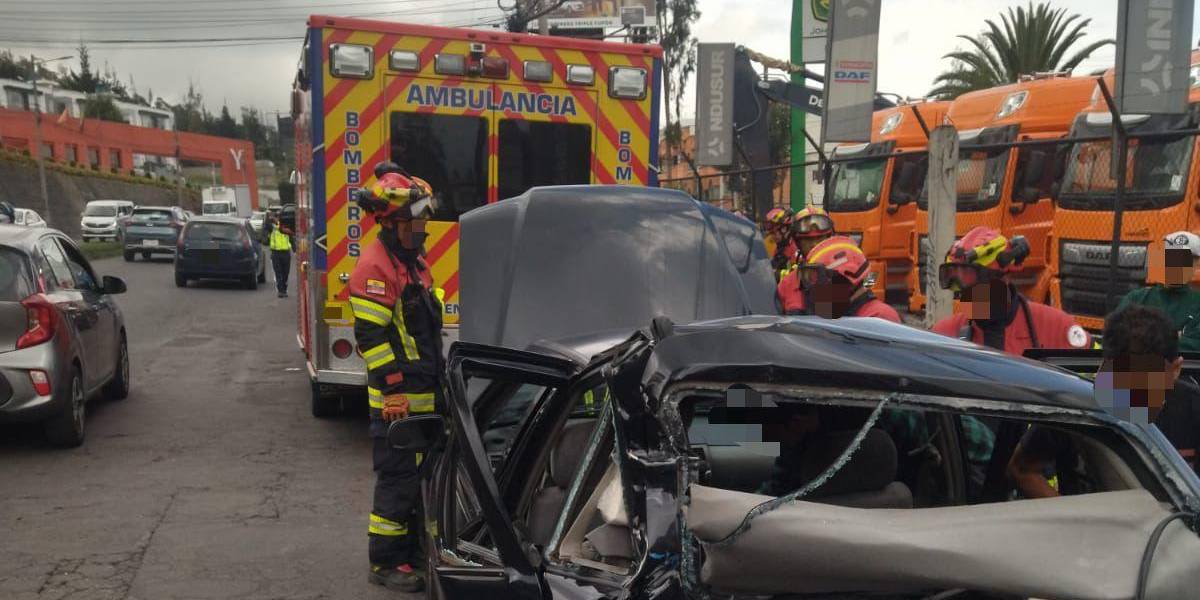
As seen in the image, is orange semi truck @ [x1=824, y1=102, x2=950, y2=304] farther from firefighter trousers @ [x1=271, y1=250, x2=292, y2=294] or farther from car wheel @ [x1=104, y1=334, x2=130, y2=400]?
firefighter trousers @ [x1=271, y1=250, x2=292, y2=294]

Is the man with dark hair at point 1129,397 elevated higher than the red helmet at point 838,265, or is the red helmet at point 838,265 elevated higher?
the red helmet at point 838,265

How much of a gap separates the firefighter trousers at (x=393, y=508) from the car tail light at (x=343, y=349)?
279cm

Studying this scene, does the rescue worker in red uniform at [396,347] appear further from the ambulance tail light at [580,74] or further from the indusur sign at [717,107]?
the indusur sign at [717,107]

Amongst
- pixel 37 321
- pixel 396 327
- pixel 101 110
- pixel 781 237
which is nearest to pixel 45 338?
pixel 37 321

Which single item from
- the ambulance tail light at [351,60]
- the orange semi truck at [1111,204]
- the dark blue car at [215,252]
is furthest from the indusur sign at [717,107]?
the dark blue car at [215,252]

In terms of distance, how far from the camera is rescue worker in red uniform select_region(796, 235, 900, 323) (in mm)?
5129

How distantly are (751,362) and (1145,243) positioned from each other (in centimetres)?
926

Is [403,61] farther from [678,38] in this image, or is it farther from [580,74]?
[678,38]

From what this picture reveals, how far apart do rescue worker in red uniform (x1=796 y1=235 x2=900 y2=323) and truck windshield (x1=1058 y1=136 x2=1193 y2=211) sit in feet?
17.4

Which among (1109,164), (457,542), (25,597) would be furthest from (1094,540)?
(1109,164)

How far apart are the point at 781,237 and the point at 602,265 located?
355 cm

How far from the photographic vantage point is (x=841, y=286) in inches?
203

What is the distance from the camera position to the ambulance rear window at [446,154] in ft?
26.0

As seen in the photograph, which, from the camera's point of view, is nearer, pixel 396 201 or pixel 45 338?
pixel 396 201
